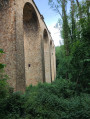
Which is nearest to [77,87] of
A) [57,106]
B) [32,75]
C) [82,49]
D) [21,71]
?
[82,49]

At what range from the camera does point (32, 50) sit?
406 inches

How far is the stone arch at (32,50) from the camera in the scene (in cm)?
995

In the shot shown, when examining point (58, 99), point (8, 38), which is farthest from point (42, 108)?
point (8, 38)

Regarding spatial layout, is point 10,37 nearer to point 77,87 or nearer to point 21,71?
point 21,71

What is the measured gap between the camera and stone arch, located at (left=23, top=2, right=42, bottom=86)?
9.95 meters

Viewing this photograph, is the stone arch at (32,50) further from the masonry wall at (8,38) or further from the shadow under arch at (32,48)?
the masonry wall at (8,38)

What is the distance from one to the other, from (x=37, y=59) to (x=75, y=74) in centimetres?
428

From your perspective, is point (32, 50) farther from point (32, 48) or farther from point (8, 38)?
point (8, 38)

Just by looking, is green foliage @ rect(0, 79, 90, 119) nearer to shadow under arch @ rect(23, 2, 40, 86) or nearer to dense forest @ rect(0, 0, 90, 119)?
dense forest @ rect(0, 0, 90, 119)

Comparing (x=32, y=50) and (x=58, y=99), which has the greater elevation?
(x=32, y=50)

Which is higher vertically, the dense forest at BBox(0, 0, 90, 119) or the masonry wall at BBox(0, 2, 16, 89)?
the masonry wall at BBox(0, 2, 16, 89)

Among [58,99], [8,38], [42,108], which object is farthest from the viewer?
[8,38]

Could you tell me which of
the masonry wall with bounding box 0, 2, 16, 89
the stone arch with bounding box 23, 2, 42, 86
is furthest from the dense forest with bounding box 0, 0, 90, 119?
the stone arch with bounding box 23, 2, 42, 86

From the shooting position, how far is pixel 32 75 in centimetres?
1009
